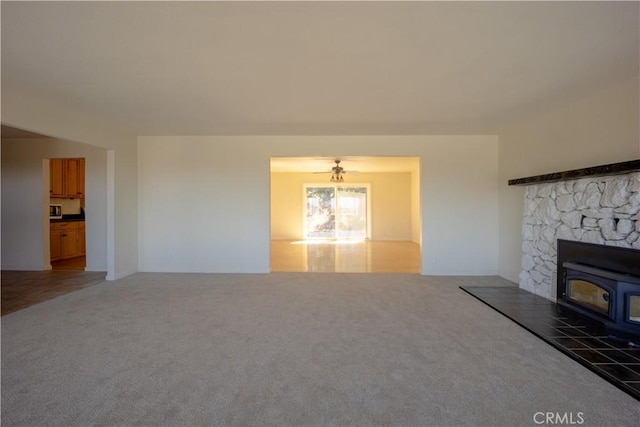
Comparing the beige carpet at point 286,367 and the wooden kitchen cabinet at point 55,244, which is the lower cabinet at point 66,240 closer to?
the wooden kitchen cabinet at point 55,244

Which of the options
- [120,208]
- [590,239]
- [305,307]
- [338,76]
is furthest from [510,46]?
[120,208]

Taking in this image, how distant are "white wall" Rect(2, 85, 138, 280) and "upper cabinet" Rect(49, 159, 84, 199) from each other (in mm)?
1184

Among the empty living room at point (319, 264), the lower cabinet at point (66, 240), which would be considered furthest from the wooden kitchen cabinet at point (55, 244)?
the empty living room at point (319, 264)

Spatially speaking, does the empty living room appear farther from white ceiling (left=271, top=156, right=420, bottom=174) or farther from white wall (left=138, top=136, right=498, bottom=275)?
white ceiling (left=271, top=156, right=420, bottom=174)

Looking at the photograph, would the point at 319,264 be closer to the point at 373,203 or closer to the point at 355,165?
the point at 355,165

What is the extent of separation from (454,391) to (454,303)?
1972 mm

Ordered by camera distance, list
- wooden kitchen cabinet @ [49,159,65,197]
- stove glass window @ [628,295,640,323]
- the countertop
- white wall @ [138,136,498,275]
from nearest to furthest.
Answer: stove glass window @ [628,295,640,323] < white wall @ [138,136,498,275] < wooden kitchen cabinet @ [49,159,65,197] < the countertop

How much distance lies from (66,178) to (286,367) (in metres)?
7.41

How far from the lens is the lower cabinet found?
21.5 ft

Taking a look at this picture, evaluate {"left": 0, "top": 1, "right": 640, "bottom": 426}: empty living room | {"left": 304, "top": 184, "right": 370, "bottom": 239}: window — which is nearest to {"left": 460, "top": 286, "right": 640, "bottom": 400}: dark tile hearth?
{"left": 0, "top": 1, "right": 640, "bottom": 426}: empty living room

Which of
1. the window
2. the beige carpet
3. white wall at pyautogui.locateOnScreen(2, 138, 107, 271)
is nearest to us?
the beige carpet

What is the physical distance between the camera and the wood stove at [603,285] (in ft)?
8.87

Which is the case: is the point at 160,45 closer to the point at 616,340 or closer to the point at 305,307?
the point at 305,307

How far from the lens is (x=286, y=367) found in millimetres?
2309
